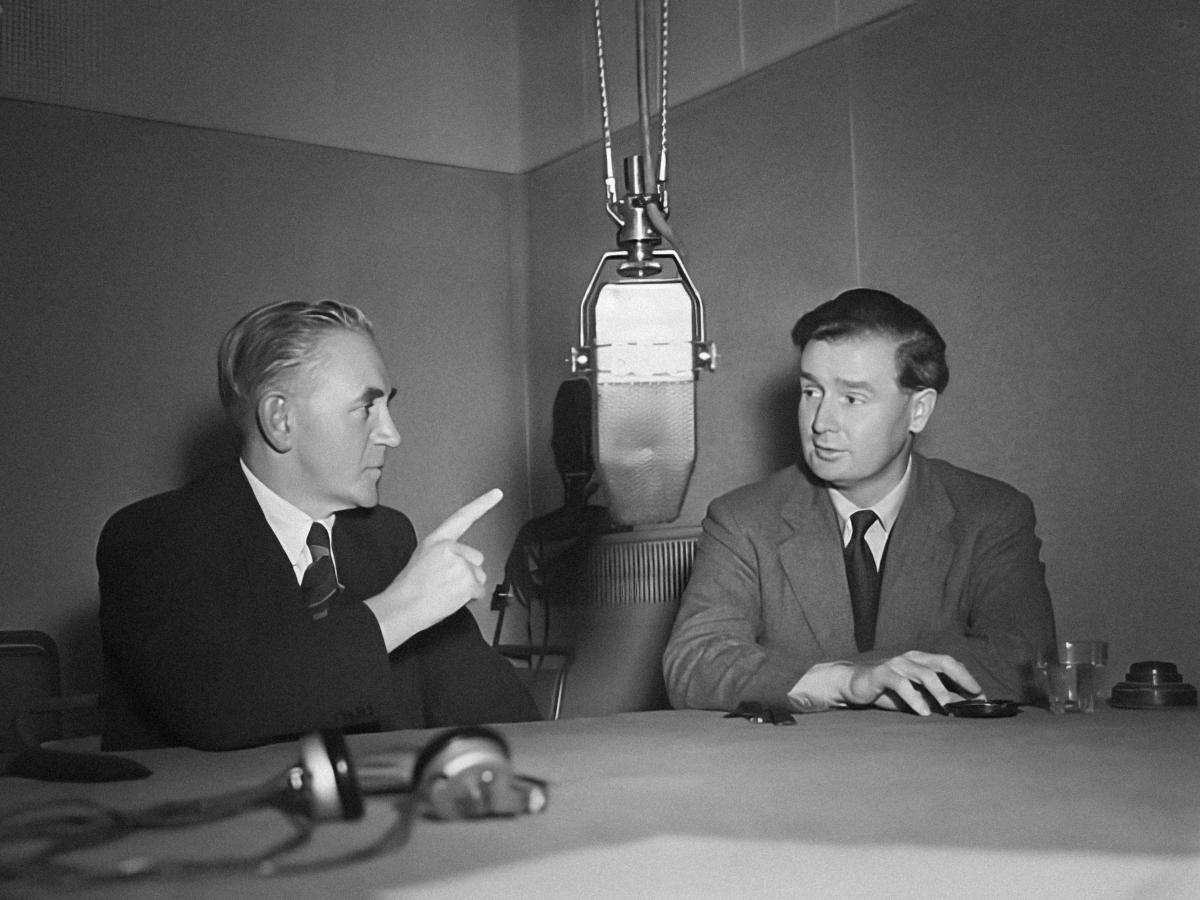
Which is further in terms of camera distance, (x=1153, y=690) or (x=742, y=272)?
(x=742, y=272)

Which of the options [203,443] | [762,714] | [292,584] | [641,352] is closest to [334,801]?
[762,714]

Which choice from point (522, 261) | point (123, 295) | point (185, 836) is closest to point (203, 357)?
point (123, 295)

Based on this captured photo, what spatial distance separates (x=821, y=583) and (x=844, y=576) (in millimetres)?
48

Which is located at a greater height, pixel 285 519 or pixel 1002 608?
pixel 285 519

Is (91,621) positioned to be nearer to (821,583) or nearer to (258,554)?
(258,554)

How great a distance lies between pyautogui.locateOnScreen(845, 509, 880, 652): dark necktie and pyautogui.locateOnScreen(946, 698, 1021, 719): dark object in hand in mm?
661

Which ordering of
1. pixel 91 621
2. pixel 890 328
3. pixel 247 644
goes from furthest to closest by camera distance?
pixel 91 621 → pixel 890 328 → pixel 247 644

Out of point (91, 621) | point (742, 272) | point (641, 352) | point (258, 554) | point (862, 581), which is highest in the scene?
point (742, 272)

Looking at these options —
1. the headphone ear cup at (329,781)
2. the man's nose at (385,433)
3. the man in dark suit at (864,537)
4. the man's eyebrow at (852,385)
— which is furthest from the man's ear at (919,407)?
the headphone ear cup at (329,781)

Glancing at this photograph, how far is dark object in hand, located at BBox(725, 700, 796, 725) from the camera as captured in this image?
1.81 metres

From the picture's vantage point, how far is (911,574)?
97.9 inches

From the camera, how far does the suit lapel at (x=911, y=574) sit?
2479 mm

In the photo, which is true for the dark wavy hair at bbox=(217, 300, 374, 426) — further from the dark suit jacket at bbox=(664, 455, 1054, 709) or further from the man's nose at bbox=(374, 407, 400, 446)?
the dark suit jacket at bbox=(664, 455, 1054, 709)

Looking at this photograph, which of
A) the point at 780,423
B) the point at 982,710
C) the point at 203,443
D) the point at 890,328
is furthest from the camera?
the point at 203,443
